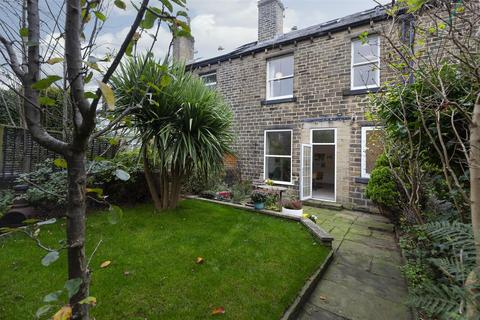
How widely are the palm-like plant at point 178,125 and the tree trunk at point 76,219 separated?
8.88 feet

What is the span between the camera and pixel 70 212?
0.84m

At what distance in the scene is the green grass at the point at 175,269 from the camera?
1.93 m

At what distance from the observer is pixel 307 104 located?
23.6 feet

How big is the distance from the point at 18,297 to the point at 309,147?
6.97m

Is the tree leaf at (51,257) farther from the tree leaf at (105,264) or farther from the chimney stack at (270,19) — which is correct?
the chimney stack at (270,19)

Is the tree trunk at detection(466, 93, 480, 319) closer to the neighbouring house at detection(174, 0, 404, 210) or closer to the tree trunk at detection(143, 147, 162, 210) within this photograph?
the tree trunk at detection(143, 147, 162, 210)

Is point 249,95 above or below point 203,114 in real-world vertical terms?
above

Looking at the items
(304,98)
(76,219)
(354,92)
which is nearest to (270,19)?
(304,98)

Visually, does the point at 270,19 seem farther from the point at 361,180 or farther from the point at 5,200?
the point at 5,200

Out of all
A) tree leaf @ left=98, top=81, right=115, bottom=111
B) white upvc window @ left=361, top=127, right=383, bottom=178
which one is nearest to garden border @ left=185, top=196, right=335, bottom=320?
tree leaf @ left=98, top=81, right=115, bottom=111

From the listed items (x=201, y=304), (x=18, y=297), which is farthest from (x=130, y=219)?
(x=201, y=304)

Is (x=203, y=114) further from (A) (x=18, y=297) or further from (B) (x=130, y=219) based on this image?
(A) (x=18, y=297)

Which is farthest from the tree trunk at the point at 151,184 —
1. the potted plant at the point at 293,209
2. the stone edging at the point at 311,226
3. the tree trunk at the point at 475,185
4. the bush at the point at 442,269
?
the tree trunk at the point at 475,185

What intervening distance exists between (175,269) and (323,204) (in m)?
5.21
